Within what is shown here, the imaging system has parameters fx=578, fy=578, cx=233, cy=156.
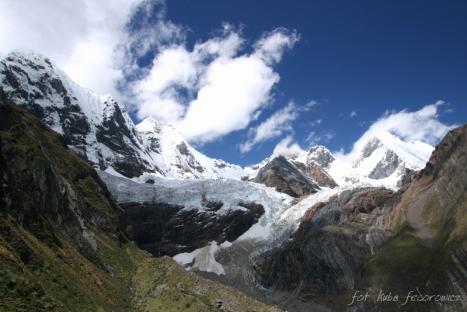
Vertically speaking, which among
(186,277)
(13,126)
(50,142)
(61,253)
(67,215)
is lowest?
(61,253)

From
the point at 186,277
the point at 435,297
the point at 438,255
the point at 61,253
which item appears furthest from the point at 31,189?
the point at 438,255

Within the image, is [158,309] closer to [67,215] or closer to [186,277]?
[186,277]

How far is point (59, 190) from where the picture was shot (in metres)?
98.1

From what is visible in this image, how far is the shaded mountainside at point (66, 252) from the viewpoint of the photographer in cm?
6241

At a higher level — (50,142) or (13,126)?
(50,142)

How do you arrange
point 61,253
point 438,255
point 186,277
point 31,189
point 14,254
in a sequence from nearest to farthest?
point 14,254
point 61,253
point 31,189
point 186,277
point 438,255

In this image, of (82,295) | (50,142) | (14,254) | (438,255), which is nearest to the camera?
(14,254)

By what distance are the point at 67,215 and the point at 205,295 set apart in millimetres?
26705

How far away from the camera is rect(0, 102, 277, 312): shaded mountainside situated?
62.4m

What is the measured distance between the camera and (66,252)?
8169 centimetres

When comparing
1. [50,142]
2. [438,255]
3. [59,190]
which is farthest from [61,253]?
[438,255]

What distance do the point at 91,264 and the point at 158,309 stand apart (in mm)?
12895

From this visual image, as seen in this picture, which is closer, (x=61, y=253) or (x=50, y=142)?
(x=61, y=253)

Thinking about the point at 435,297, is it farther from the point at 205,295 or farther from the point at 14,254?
the point at 14,254
